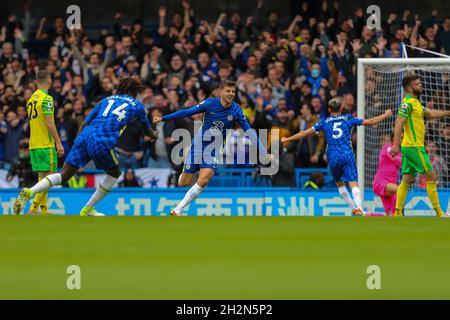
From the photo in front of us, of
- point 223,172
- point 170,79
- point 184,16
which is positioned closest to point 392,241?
point 223,172

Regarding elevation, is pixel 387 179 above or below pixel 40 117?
below

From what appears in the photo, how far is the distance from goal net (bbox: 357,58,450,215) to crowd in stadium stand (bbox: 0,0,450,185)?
100 centimetres

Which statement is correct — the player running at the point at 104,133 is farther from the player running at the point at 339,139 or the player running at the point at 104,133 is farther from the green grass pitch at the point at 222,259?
the player running at the point at 339,139

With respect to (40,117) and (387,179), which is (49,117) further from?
(387,179)

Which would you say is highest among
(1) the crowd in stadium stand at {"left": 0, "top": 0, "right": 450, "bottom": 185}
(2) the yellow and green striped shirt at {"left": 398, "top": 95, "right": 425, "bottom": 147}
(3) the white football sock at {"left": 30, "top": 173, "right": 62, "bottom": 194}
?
(1) the crowd in stadium stand at {"left": 0, "top": 0, "right": 450, "bottom": 185}

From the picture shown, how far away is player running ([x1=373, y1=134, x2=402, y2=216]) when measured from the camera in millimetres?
15440

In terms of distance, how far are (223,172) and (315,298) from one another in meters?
11.3

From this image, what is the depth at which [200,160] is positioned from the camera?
A: 13.1 m

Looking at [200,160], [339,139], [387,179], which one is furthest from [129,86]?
[387,179]

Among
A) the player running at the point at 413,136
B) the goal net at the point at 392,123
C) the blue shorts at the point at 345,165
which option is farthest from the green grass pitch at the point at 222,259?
the goal net at the point at 392,123

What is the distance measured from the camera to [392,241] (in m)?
8.88

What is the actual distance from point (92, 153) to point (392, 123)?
6.65 metres

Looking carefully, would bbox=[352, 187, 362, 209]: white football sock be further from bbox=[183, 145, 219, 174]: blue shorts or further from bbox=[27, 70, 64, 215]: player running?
bbox=[27, 70, 64, 215]: player running

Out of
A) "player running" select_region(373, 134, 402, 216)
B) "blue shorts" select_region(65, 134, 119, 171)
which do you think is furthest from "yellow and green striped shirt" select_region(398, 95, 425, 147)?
"blue shorts" select_region(65, 134, 119, 171)
